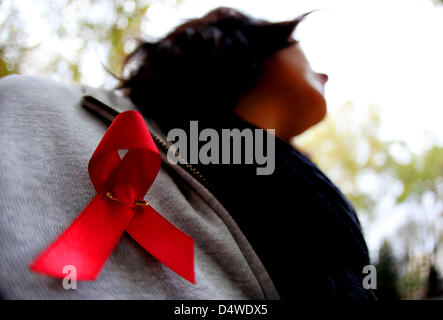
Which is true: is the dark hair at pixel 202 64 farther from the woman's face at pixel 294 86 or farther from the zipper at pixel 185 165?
the zipper at pixel 185 165

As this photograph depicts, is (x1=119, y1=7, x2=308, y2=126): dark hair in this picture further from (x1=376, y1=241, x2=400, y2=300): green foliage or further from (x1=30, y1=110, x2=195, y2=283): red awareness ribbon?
(x1=376, y1=241, x2=400, y2=300): green foliage

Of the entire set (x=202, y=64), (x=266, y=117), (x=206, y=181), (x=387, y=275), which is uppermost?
(x=202, y=64)

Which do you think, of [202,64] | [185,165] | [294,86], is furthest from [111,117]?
[294,86]

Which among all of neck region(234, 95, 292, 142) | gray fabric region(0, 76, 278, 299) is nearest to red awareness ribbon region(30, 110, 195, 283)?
gray fabric region(0, 76, 278, 299)

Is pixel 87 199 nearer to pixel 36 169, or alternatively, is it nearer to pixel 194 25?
pixel 36 169

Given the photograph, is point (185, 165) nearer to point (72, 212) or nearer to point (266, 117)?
point (72, 212)

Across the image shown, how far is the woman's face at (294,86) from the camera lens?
801mm

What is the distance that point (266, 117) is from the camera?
815 millimetres

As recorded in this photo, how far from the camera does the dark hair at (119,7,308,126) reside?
2.44ft

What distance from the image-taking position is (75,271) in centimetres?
32

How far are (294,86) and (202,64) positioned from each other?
234 millimetres

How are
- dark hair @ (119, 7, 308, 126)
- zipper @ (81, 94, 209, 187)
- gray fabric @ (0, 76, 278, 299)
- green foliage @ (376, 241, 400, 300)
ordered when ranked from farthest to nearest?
green foliage @ (376, 241, 400, 300), dark hair @ (119, 7, 308, 126), zipper @ (81, 94, 209, 187), gray fabric @ (0, 76, 278, 299)

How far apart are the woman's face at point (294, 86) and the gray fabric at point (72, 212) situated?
0.39 metres
